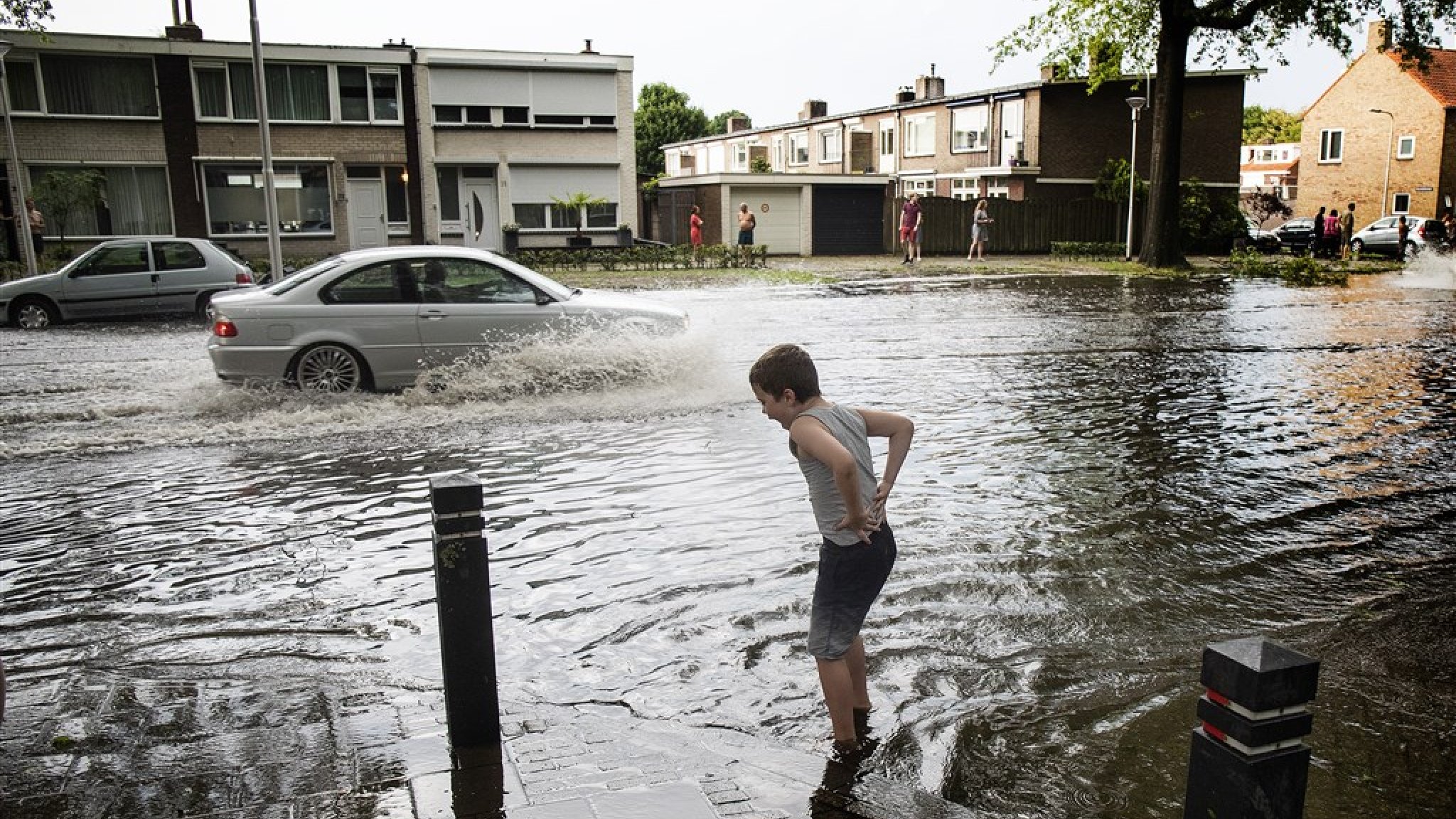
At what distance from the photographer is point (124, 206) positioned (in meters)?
33.1

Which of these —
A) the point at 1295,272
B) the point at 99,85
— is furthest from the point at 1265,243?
the point at 99,85

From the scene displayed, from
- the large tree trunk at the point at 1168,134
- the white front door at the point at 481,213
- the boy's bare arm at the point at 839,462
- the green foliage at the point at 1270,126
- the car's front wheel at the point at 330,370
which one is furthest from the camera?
the green foliage at the point at 1270,126

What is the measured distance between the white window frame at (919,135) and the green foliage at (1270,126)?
6947 centimetres

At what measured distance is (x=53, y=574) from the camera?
19.9 feet

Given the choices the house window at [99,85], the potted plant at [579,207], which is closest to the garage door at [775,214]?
the potted plant at [579,207]

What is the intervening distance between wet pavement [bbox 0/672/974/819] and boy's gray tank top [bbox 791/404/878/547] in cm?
84

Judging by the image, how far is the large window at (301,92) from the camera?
33.3 m

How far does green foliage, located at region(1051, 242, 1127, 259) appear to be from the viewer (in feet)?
114

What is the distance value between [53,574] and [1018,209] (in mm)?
37856

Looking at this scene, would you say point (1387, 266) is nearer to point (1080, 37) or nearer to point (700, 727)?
point (1080, 37)

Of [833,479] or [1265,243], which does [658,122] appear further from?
[833,479]

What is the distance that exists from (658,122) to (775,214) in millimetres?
40665

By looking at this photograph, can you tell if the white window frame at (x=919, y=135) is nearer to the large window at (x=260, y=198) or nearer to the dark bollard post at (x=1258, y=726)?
the large window at (x=260, y=198)

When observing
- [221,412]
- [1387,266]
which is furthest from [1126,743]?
[1387,266]
